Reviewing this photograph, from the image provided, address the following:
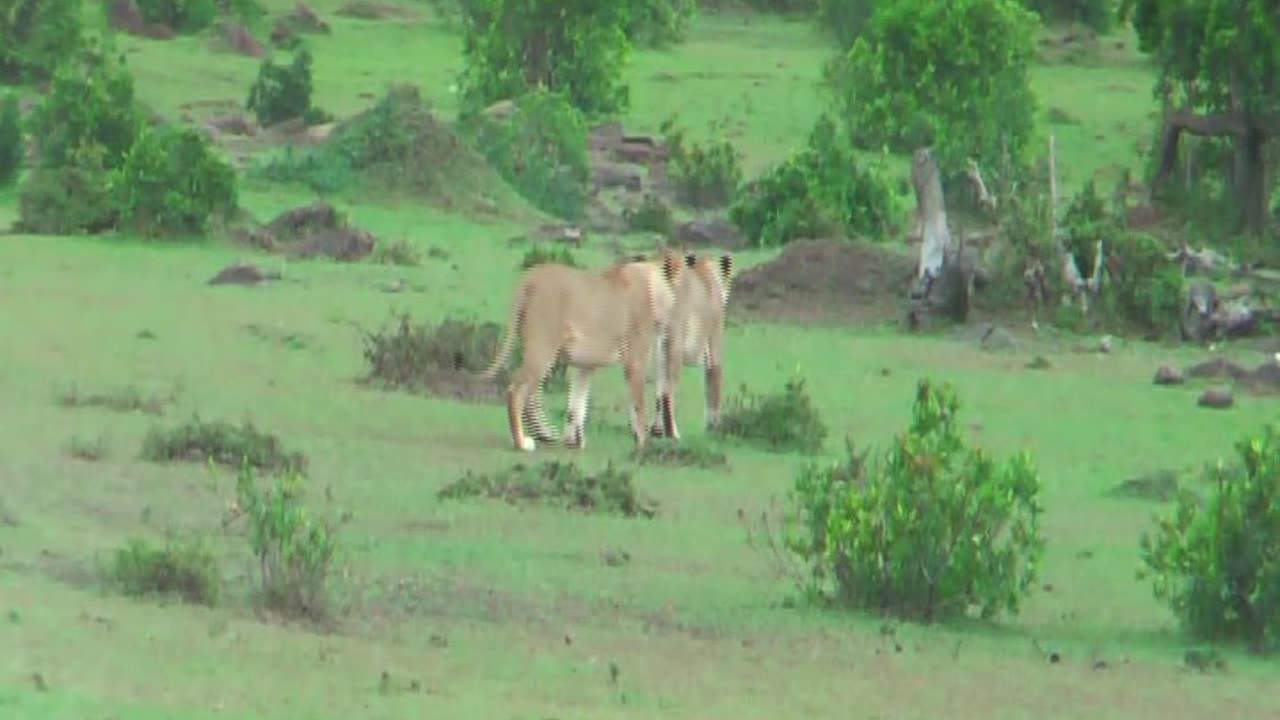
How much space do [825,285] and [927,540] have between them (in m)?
12.5

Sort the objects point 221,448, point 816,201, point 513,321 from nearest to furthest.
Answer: point 221,448 < point 513,321 < point 816,201

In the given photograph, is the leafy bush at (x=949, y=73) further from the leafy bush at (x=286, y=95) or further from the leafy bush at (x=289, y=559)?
the leafy bush at (x=289, y=559)

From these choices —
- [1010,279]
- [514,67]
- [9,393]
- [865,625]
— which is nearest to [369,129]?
[514,67]

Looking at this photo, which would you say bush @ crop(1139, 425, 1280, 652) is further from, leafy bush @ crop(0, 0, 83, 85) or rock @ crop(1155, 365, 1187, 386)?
leafy bush @ crop(0, 0, 83, 85)

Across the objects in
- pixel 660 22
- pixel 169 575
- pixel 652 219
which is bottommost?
pixel 660 22

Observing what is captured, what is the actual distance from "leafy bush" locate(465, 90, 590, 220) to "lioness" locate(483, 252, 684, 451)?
1503 cm

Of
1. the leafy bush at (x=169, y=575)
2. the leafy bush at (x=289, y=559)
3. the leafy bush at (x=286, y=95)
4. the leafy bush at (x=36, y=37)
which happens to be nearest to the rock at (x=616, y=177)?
the leafy bush at (x=286, y=95)

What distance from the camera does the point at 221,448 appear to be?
13641 mm

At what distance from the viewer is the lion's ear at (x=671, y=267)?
52.2 feet

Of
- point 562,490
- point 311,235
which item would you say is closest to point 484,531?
point 562,490

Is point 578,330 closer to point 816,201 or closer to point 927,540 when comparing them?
point 927,540

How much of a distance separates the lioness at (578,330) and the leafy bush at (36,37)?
21.5 metres

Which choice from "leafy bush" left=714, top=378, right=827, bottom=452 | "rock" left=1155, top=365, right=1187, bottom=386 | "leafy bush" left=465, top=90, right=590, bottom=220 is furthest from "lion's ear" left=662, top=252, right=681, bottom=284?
"leafy bush" left=465, top=90, right=590, bottom=220

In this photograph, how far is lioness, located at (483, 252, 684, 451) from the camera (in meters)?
14.8
